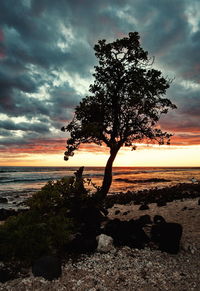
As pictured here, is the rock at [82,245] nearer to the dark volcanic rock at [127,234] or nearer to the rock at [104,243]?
the rock at [104,243]

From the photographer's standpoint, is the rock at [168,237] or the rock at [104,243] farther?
the rock at [168,237]

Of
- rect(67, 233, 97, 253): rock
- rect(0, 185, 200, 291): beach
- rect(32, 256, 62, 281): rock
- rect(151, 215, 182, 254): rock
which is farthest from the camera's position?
rect(151, 215, 182, 254): rock

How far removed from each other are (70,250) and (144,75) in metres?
10.6

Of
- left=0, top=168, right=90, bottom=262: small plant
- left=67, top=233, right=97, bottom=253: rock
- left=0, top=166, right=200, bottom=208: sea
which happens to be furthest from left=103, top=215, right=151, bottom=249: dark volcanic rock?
left=0, top=166, right=200, bottom=208: sea

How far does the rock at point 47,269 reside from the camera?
23.2 ft

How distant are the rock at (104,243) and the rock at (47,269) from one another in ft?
6.55

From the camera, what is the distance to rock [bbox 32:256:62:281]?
7.08 m

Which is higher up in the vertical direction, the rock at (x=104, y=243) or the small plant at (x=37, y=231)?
the small plant at (x=37, y=231)

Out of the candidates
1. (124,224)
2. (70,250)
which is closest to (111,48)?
(124,224)

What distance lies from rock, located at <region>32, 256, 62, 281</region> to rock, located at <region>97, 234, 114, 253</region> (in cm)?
200

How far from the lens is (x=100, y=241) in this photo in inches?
357

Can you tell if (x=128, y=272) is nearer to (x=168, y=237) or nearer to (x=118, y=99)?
(x=168, y=237)

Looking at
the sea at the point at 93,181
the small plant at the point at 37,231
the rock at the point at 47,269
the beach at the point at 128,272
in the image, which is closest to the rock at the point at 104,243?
the beach at the point at 128,272

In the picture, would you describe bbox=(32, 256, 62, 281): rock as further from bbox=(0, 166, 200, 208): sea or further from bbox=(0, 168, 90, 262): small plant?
bbox=(0, 166, 200, 208): sea
